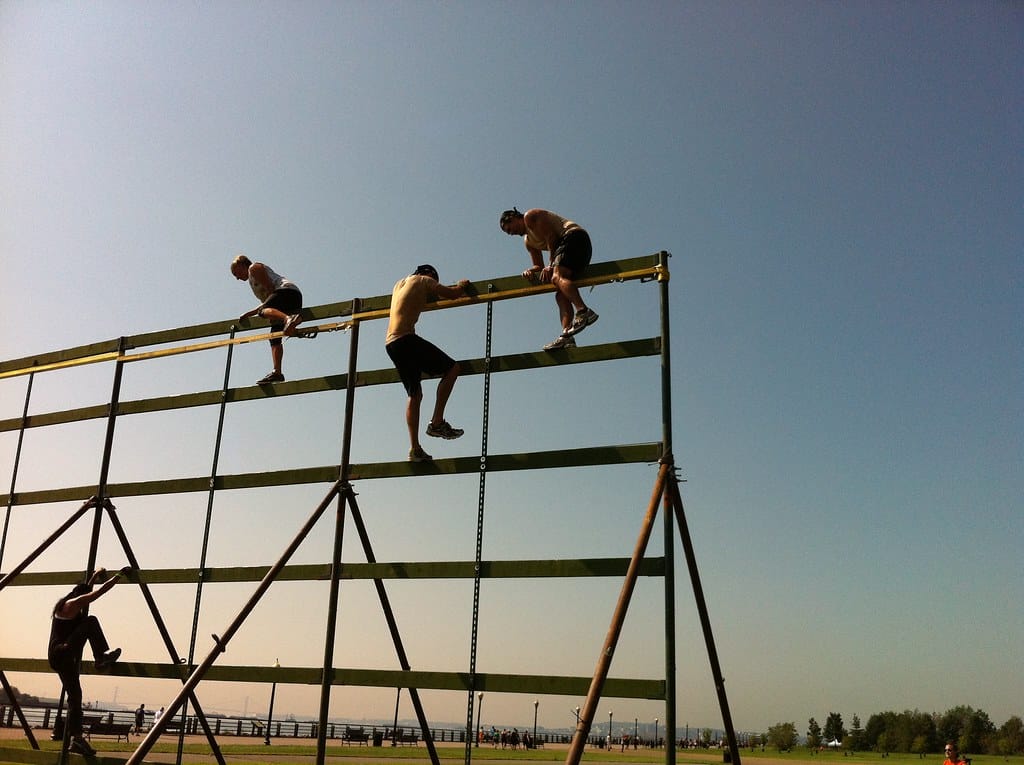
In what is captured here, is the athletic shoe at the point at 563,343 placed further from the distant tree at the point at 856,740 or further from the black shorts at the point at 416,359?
the distant tree at the point at 856,740

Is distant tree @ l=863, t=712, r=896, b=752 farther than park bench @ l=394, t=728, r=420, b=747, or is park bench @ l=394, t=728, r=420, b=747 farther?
distant tree @ l=863, t=712, r=896, b=752

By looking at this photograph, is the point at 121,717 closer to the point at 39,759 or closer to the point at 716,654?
the point at 39,759

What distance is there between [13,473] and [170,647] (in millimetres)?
3999

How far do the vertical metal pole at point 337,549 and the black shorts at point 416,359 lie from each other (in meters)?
0.74

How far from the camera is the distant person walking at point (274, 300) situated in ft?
32.8

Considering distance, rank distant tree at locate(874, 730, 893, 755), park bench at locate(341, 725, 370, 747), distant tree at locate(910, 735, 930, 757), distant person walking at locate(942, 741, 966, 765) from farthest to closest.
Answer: distant tree at locate(874, 730, 893, 755)
distant tree at locate(910, 735, 930, 757)
park bench at locate(341, 725, 370, 747)
distant person walking at locate(942, 741, 966, 765)

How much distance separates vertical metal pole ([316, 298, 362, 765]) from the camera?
319 inches

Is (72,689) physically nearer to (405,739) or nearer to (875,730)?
(405,739)

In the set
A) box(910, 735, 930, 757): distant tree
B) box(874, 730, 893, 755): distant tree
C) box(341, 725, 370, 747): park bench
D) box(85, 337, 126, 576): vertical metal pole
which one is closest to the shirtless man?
box(85, 337, 126, 576): vertical metal pole

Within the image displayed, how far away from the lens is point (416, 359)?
863cm

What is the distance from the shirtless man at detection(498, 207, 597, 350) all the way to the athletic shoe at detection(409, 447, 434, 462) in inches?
59.7

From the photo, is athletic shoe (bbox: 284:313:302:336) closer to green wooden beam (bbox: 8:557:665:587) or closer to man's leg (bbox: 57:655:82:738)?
green wooden beam (bbox: 8:557:665:587)

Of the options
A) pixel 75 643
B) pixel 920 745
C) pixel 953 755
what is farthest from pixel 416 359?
pixel 920 745

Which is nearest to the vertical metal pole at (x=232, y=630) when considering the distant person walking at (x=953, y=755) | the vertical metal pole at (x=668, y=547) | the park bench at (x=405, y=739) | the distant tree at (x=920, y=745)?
the vertical metal pole at (x=668, y=547)
